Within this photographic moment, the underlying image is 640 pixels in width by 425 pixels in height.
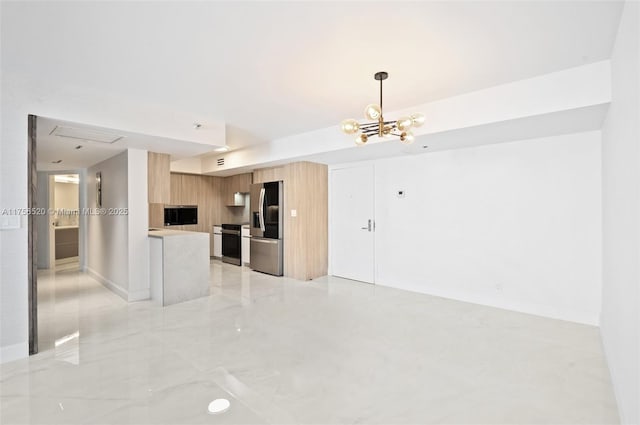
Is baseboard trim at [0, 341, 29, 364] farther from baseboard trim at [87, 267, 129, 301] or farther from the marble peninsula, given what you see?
baseboard trim at [87, 267, 129, 301]

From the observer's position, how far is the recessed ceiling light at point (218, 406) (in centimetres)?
211

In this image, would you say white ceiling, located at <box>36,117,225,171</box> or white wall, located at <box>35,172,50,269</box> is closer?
white ceiling, located at <box>36,117,225,171</box>

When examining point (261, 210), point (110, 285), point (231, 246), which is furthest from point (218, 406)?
point (231, 246)

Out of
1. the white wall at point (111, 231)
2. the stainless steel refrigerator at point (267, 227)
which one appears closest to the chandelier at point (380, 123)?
the stainless steel refrigerator at point (267, 227)

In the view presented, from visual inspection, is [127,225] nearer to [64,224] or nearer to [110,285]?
[110,285]

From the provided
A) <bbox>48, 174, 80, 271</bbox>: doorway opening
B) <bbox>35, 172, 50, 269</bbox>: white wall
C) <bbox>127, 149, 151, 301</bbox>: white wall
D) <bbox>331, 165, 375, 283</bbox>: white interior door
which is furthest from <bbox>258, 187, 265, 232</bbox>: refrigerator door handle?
<bbox>35, 172, 50, 269</bbox>: white wall

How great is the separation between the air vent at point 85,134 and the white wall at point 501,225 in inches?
160

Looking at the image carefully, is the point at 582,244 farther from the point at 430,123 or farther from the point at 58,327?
the point at 58,327

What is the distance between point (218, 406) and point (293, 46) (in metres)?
2.67

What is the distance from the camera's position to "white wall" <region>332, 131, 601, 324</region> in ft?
12.5

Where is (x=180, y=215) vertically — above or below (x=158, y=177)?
below

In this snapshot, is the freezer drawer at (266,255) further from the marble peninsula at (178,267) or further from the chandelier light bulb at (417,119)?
the chandelier light bulb at (417,119)

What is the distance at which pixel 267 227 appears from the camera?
256 inches

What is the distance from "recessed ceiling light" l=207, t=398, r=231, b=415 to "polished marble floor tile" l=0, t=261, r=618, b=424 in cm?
4
